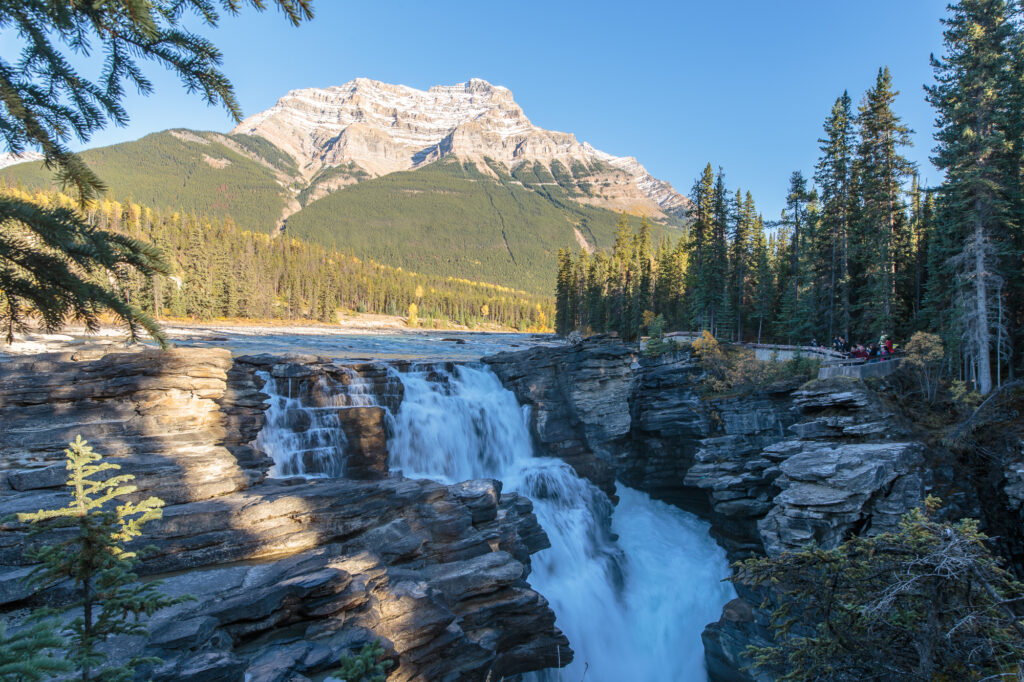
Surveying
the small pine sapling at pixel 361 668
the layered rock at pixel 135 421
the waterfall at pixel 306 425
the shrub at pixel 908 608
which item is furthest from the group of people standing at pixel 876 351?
the layered rock at pixel 135 421

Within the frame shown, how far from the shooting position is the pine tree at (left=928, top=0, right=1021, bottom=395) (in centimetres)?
1917

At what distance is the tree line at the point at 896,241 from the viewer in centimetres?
1969

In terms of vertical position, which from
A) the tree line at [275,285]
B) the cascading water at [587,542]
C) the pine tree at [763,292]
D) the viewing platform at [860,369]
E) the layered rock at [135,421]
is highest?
the tree line at [275,285]

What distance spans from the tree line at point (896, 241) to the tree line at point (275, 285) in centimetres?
5224

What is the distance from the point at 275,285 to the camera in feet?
339

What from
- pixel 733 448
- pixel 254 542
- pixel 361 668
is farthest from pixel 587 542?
pixel 361 668

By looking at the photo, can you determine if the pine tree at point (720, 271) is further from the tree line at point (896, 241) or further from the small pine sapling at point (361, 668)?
the small pine sapling at point (361, 668)

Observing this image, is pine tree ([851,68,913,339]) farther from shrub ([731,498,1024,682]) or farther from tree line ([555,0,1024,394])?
shrub ([731,498,1024,682])

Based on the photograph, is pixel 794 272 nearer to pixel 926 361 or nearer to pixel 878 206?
pixel 878 206

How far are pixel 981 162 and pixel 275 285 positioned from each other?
360ft

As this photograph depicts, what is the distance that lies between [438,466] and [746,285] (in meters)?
37.1

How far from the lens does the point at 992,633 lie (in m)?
6.79

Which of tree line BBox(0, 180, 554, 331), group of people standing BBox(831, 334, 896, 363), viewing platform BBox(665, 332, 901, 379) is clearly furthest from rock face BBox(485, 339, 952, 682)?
tree line BBox(0, 180, 554, 331)

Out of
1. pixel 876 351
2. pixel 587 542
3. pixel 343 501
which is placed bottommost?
pixel 587 542
